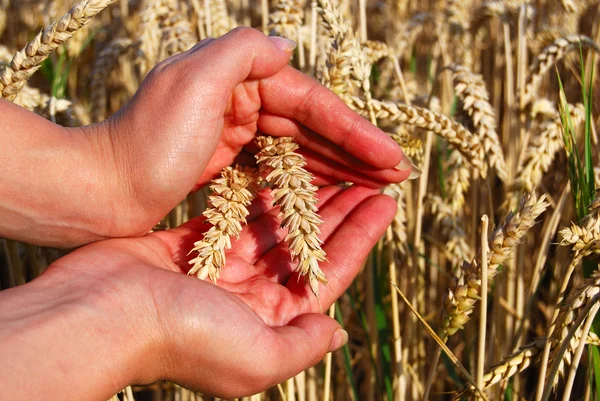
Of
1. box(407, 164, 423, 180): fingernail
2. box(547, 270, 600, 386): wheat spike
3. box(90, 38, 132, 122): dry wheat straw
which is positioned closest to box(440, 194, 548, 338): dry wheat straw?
box(547, 270, 600, 386): wheat spike

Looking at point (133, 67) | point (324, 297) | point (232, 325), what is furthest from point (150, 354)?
point (133, 67)

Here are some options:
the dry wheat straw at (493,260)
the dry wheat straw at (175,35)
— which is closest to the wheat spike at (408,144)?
the dry wheat straw at (493,260)

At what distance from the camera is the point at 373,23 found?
358 cm

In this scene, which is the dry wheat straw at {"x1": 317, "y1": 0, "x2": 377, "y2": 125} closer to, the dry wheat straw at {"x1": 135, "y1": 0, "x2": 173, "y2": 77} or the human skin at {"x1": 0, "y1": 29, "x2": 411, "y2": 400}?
the human skin at {"x1": 0, "y1": 29, "x2": 411, "y2": 400}

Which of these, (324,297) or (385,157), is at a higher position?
Answer: (385,157)

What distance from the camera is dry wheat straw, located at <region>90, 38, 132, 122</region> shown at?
206 centimetres

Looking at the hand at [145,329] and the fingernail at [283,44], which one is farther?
the fingernail at [283,44]

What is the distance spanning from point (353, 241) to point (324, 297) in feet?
0.45

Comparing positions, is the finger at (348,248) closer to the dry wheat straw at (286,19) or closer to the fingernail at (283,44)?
the fingernail at (283,44)

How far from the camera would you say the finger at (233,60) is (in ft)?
3.86

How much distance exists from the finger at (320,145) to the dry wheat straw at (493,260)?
0.33 meters

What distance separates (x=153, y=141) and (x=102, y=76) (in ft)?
3.51

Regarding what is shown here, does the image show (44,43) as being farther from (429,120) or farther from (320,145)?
(429,120)

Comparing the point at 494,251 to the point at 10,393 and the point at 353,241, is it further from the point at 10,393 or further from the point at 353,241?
the point at 10,393
